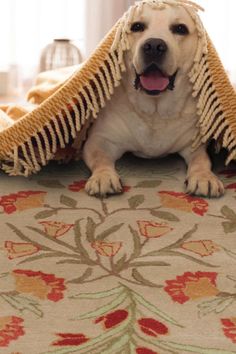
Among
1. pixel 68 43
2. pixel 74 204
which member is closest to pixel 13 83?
pixel 68 43

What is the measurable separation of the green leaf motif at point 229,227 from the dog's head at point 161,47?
0.38m

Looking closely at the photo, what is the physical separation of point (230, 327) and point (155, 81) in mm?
745

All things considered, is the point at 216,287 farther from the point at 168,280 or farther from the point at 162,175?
the point at 162,175

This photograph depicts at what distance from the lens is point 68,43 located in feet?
10.00

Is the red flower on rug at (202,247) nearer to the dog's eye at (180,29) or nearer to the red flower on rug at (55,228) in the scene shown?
the red flower on rug at (55,228)

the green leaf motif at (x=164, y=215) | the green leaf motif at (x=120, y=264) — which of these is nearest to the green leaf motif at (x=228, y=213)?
the green leaf motif at (x=164, y=215)

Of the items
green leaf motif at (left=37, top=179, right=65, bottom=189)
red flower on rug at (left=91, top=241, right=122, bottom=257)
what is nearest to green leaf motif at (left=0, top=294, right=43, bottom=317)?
red flower on rug at (left=91, top=241, right=122, bottom=257)

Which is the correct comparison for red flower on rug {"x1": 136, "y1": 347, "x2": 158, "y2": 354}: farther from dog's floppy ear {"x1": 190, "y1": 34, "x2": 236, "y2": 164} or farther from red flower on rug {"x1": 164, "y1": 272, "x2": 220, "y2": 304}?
dog's floppy ear {"x1": 190, "y1": 34, "x2": 236, "y2": 164}

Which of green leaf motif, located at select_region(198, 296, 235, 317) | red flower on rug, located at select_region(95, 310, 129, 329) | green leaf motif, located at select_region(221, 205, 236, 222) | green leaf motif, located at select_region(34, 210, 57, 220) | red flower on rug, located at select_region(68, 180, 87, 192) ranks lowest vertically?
red flower on rug, located at select_region(68, 180, 87, 192)

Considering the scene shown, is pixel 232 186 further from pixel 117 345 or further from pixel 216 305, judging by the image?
pixel 117 345

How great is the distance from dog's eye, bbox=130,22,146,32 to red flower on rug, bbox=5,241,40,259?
2.06 ft

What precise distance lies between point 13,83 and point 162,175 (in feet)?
6.64

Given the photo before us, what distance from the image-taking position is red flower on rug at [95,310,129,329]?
3.09 ft

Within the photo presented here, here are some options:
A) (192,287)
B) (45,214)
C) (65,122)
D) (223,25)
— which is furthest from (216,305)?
(223,25)
